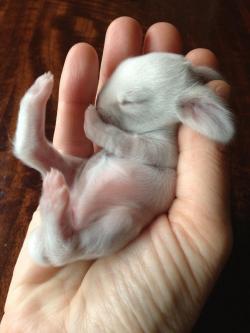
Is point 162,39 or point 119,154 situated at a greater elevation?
point 162,39

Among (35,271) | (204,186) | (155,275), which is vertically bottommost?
(35,271)

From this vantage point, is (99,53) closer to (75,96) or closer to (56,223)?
(75,96)

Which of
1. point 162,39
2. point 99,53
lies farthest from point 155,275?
point 99,53

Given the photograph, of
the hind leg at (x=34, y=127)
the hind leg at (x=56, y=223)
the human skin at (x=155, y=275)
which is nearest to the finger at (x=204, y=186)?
the human skin at (x=155, y=275)

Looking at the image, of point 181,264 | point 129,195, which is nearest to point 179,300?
point 181,264

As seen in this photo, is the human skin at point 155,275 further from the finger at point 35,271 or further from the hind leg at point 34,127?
the hind leg at point 34,127

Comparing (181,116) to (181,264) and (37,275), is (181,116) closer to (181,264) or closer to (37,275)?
(181,264)
